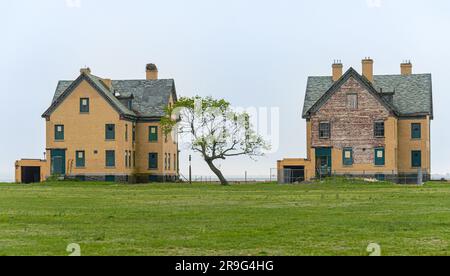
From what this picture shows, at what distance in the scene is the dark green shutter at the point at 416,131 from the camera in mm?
91188

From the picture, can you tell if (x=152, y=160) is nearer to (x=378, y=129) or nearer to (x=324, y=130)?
(x=324, y=130)

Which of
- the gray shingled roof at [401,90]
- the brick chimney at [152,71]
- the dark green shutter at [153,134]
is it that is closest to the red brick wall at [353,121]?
the gray shingled roof at [401,90]

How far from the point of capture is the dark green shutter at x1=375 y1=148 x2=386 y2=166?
87750 mm

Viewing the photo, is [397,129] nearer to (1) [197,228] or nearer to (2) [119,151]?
(2) [119,151]

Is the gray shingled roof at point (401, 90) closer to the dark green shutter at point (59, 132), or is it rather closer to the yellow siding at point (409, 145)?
the yellow siding at point (409, 145)

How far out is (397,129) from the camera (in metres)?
91.0

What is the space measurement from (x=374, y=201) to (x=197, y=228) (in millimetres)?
18634

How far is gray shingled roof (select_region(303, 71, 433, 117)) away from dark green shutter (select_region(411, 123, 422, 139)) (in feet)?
4.40

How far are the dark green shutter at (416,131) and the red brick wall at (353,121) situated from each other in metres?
4.99

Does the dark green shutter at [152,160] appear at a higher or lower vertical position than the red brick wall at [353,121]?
lower

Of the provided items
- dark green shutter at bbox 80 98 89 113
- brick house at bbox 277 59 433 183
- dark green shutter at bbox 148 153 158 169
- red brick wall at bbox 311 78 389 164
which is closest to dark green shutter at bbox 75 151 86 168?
dark green shutter at bbox 80 98 89 113

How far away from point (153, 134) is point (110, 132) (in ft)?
23.1

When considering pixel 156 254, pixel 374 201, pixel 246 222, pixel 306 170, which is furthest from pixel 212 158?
pixel 156 254

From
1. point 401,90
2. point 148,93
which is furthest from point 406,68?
point 148,93
